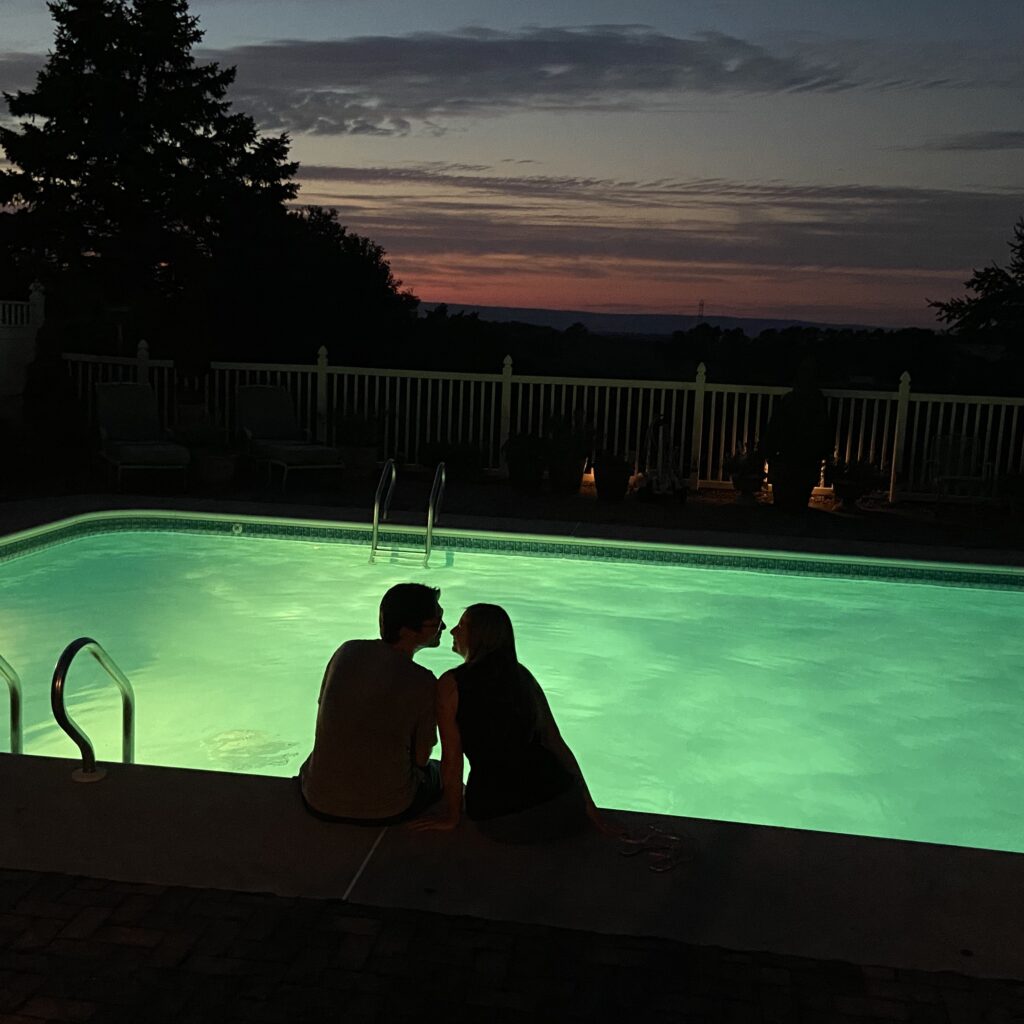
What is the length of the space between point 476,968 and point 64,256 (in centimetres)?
3005

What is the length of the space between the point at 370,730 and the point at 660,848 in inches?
36.1

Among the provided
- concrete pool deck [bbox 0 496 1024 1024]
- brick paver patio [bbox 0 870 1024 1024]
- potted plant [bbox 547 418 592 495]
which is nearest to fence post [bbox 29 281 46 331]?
potted plant [bbox 547 418 592 495]

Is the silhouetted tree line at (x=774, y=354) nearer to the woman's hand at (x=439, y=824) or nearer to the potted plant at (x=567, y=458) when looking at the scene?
the potted plant at (x=567, y=458)

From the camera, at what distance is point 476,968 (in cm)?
291

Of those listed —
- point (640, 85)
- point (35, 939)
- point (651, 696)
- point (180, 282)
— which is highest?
point (640, 85)

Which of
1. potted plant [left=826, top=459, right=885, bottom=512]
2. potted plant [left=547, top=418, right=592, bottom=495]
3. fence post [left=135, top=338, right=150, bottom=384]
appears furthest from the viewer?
fence post [left=135, top=338, right=150, bottom=384]

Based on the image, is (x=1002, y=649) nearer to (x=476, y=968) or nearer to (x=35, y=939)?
(x=476, y=968)

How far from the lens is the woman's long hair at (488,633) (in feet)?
11.4

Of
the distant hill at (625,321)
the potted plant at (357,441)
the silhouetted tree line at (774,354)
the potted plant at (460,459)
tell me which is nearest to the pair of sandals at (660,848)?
the potted plant at (460,459)

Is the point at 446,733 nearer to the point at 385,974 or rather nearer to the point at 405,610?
the point at 405,610

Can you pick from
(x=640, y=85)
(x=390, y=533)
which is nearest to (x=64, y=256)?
(x=640, y=85)

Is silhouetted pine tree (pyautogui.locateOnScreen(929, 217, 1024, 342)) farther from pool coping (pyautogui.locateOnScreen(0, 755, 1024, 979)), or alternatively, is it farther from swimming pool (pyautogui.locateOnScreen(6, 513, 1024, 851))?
pool coping (pyautogui.locateOnScreen(0, 755, 1024, 979))

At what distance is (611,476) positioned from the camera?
37.4 ft

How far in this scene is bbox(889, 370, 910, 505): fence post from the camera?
11914 mm
